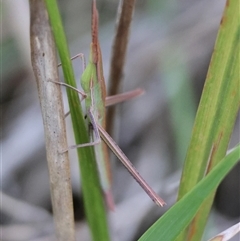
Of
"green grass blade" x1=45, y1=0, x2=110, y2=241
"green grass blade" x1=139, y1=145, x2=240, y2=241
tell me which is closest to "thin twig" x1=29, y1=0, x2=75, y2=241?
"green grass blade" x1=45, y1=0, x2=110, y2=241

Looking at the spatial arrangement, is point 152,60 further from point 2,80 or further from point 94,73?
point 94,73

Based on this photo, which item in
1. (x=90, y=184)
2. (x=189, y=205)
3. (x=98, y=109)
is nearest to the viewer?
(x=189, y=205)

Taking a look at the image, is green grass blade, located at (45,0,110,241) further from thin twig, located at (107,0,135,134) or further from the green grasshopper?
thin twig, located at (107,0,135,134)

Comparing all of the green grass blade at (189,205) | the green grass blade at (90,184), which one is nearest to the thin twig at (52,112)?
the green grass blade at (90,184)

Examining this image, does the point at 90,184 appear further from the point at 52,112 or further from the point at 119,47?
the point at 119,47

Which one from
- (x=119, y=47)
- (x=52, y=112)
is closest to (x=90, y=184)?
(x=52, y=112)

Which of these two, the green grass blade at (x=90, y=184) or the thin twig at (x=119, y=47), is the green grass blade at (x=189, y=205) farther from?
the thin twig at (x=119, y=47)
